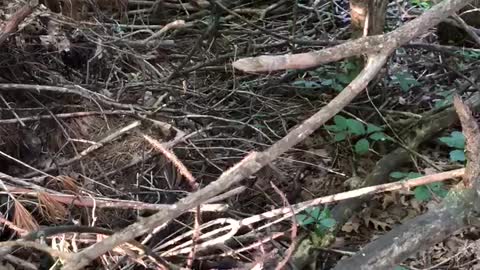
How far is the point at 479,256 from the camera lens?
212cm

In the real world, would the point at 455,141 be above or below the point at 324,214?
above

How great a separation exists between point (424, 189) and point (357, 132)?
0.38 m

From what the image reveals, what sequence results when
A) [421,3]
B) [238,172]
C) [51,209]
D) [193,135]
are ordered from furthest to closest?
[421,3] → [193,135] → [51,209] → [238,172]

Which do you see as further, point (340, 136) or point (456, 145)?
point (340, 136)

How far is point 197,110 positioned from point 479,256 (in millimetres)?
1145

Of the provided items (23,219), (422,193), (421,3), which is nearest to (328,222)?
(422,193)

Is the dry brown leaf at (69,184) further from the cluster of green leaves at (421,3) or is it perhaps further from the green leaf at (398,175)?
the cluster of green leaves at (421,3)

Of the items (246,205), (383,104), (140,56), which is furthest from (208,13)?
(246,205)

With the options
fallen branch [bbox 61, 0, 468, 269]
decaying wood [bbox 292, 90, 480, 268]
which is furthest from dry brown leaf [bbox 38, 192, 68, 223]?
decaying wood [bbox 292, 90, 480, 268]

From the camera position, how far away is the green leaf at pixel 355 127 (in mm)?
2408

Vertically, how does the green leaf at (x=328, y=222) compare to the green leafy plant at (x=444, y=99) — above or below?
below

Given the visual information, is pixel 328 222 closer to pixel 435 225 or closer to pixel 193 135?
pixel 435 225

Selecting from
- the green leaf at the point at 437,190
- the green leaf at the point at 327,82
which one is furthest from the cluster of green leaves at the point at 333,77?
the green leaf at the point at 437,190

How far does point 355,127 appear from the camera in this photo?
241cm
